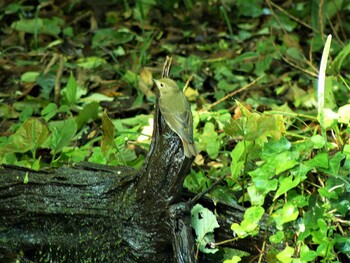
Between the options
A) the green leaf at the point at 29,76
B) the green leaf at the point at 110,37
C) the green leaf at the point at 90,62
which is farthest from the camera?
the green leaf at the point at 110,37

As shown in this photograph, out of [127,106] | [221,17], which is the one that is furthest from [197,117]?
[221,17]

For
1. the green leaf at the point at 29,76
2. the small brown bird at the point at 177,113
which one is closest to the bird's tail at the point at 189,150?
the small brown bird at the point at 177,113

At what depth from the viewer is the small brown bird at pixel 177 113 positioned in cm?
306

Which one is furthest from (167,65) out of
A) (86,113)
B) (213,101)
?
(213,101)

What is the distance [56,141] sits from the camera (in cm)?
401

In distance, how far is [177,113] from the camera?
3184mm

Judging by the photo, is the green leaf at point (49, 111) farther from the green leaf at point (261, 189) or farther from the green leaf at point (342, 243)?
the green leaf at point (342, 243)

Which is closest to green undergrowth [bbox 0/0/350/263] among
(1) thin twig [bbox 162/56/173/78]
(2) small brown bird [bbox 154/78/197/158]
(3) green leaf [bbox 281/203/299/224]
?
(3) green leaf [bbox 281/203/299/224]

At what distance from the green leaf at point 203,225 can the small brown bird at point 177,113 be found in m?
0.28

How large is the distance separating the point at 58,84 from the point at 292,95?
1628 millimetres

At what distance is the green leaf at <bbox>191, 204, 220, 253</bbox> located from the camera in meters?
3.15

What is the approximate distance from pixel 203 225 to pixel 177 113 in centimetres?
46

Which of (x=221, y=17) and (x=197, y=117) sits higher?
(x=197, y=117)

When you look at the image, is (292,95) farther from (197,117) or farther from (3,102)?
(3,102)
